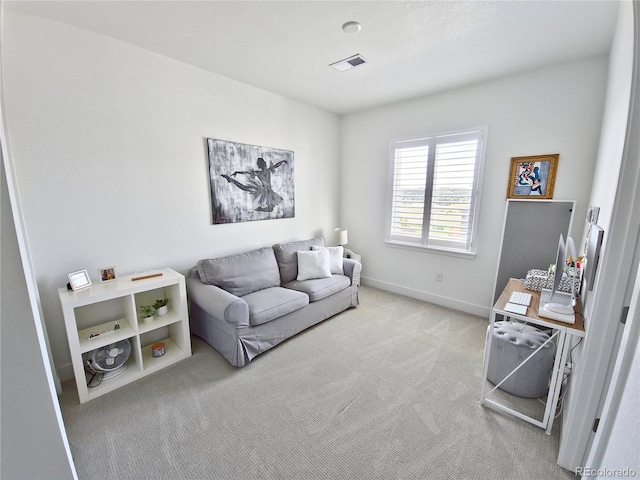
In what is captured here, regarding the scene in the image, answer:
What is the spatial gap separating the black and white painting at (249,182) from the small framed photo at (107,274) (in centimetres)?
100

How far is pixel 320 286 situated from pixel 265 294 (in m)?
0.63

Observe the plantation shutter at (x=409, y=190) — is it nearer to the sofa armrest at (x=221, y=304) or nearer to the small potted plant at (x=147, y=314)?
the sofa armrest at (x=221, y=304)

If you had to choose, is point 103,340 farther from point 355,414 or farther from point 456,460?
point 456,460

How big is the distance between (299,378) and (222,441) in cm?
69

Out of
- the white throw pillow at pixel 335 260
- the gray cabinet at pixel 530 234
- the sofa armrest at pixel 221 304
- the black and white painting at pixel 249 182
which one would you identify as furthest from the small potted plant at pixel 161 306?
the gray cabinet at pixel 530 234

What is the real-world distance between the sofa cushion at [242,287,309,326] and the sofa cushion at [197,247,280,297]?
98 mm

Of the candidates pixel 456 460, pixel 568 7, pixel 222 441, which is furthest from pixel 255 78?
pixel 456 460

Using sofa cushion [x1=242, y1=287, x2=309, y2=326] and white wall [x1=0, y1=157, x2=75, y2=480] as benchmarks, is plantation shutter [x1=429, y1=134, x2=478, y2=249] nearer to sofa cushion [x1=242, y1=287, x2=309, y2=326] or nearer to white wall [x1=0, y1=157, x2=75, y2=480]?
sofa cushion [x1=242, y1=287, x2=309, y2=326]

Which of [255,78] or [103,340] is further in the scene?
[255,78]

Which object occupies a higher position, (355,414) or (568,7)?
(568,7)

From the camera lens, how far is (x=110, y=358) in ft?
6.61

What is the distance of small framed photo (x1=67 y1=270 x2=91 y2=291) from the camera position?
1890 mm

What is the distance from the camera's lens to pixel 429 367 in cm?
224

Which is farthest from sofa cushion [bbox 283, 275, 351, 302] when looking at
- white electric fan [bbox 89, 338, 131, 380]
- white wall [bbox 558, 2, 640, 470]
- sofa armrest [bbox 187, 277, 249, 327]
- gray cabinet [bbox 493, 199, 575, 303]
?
white wall [bbox 558, 2, 640, 470]
